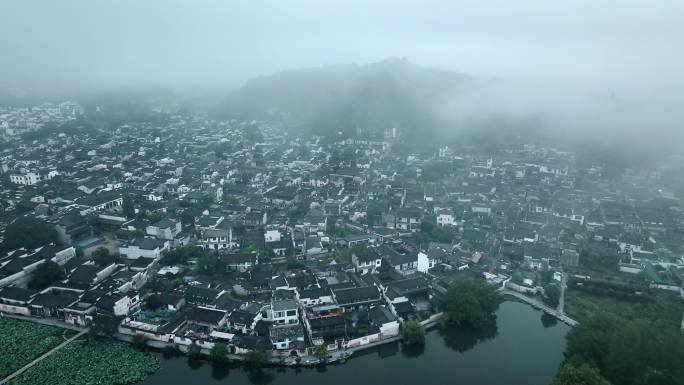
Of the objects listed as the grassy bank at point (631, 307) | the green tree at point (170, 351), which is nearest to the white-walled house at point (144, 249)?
the green tree at point (170, 351)

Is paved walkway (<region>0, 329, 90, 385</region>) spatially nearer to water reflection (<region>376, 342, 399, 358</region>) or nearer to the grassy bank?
water reflection (<region>376, 342, 399, 358</region>)

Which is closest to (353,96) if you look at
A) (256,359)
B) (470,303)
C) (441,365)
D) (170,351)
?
(470,303)

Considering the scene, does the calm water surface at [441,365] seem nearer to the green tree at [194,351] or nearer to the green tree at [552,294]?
the green tree at [194,351]

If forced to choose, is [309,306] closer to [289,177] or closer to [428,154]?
[289,177]

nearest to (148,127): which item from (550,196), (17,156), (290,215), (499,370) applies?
(17,156)

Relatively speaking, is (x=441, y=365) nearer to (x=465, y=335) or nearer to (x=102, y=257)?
(x=465, y=335)

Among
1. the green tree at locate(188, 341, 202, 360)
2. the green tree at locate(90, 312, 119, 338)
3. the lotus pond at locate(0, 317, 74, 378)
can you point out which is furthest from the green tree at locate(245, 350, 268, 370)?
the lotus pond at locate(0, 317, 74, 378)
